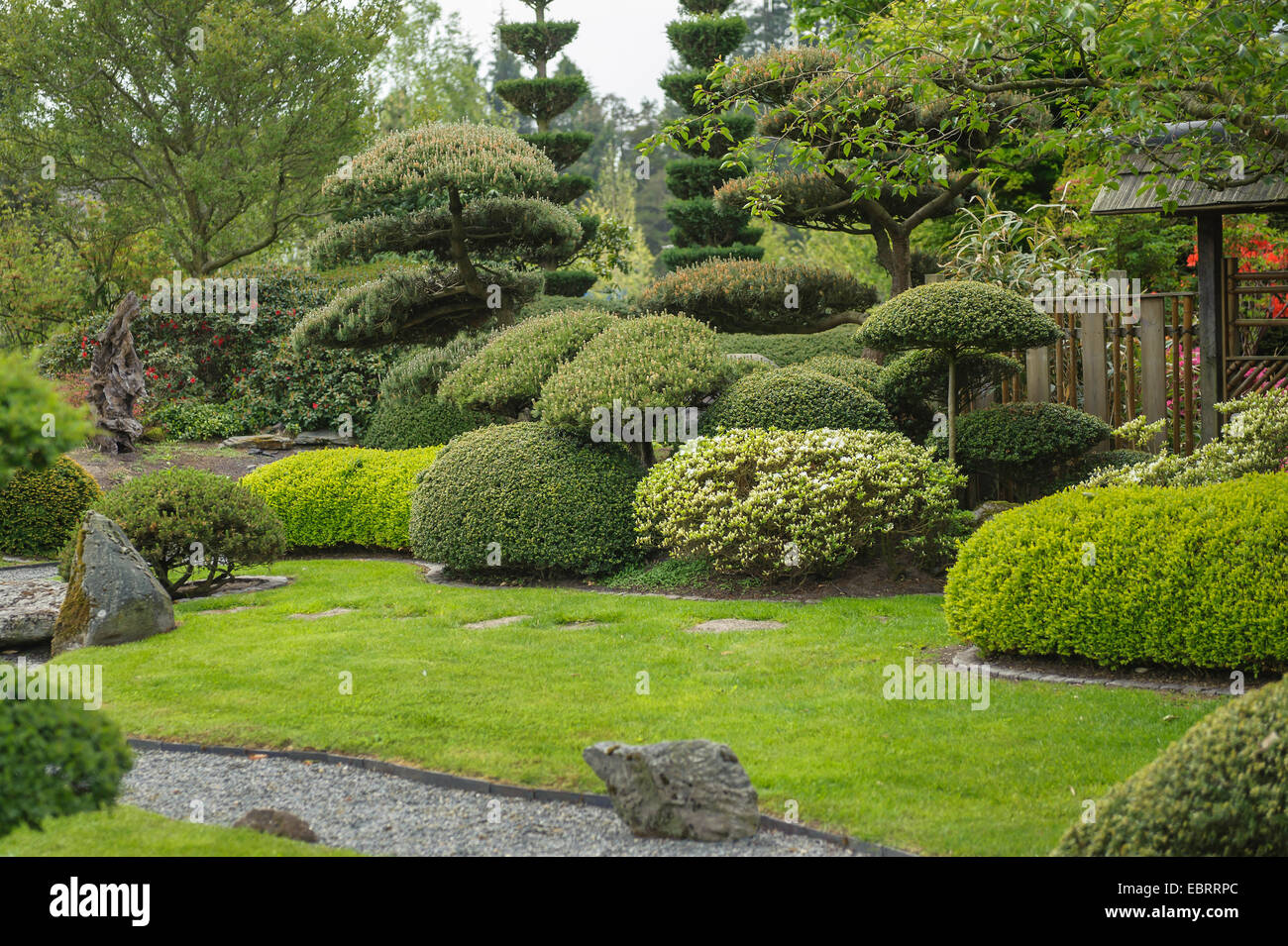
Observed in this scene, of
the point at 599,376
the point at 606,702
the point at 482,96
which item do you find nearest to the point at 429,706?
the point at 606,702

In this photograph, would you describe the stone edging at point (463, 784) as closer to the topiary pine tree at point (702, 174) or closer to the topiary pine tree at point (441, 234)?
the topiary pine tree at point (441, 234)

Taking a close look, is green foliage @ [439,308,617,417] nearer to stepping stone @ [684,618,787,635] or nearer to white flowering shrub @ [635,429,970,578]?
white flowering shrub @ [635,429,970,578]

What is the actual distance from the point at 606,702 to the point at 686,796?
1.87m

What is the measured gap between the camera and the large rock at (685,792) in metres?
4.39

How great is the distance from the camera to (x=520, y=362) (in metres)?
11.6

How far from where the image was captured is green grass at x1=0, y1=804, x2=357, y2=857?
4.25 metres

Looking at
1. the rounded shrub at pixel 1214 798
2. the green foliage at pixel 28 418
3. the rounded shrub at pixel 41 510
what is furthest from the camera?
the rounded shrub at pixel 41 510

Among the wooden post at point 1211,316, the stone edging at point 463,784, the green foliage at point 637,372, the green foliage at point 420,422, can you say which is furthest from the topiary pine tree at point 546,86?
the stone edging at point 463,784

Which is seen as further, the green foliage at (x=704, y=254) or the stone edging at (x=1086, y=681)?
the green foliage at (x=704, y=254)

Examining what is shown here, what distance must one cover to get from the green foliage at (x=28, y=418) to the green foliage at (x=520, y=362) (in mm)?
8450

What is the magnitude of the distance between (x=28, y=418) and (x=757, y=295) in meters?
13.8

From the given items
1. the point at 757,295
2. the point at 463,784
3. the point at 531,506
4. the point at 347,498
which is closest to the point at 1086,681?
the point at 463,784

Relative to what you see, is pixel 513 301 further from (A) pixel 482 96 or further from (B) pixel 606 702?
(A) pixel 482 96

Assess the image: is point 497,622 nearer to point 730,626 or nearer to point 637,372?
point 730,626
